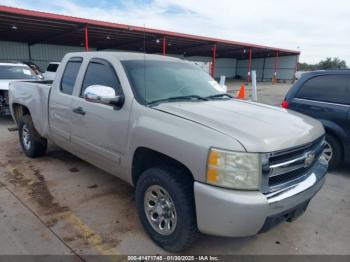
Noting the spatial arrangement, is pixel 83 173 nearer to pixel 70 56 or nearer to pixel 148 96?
pixel 70 56

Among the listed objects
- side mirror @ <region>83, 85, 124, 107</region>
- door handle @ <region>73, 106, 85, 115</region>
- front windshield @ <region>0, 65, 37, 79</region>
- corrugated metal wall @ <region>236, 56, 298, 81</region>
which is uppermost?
corrugated metal wall @ <region>236, 56, 298, 81</region>

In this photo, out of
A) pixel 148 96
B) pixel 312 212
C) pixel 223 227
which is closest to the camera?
pixel 223 227

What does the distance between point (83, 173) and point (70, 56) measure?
1831mm

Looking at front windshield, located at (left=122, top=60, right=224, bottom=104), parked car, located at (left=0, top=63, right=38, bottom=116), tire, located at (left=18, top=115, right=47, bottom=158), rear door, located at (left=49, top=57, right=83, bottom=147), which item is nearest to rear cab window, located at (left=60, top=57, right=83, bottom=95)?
rear door, located at (left=49, top=57, right=83, bottom=147)

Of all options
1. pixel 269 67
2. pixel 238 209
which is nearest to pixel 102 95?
pixel 238 209

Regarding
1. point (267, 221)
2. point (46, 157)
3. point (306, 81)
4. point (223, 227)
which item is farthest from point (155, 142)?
point (306, 81)

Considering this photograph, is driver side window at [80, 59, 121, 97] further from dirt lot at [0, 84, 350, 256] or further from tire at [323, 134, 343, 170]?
tire at [323, 134, 343, 170]

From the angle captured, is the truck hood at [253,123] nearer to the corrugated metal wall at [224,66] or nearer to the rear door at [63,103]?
the rear door at [63,103]

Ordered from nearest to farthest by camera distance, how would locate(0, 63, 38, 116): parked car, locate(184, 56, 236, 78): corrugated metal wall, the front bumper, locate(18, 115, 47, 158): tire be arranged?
the front bumper, locate(18, 115, 47, 158): tire, locate(0, 63, 38, 116): parked car, locate(184, 56, 236, 78): corrugated metal wall

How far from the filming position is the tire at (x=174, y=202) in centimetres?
236

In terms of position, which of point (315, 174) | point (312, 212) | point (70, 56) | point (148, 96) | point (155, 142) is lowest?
point (312, 212)

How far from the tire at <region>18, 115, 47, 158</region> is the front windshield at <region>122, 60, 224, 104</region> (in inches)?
105

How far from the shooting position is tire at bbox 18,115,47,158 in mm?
4926

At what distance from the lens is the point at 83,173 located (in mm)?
4531
